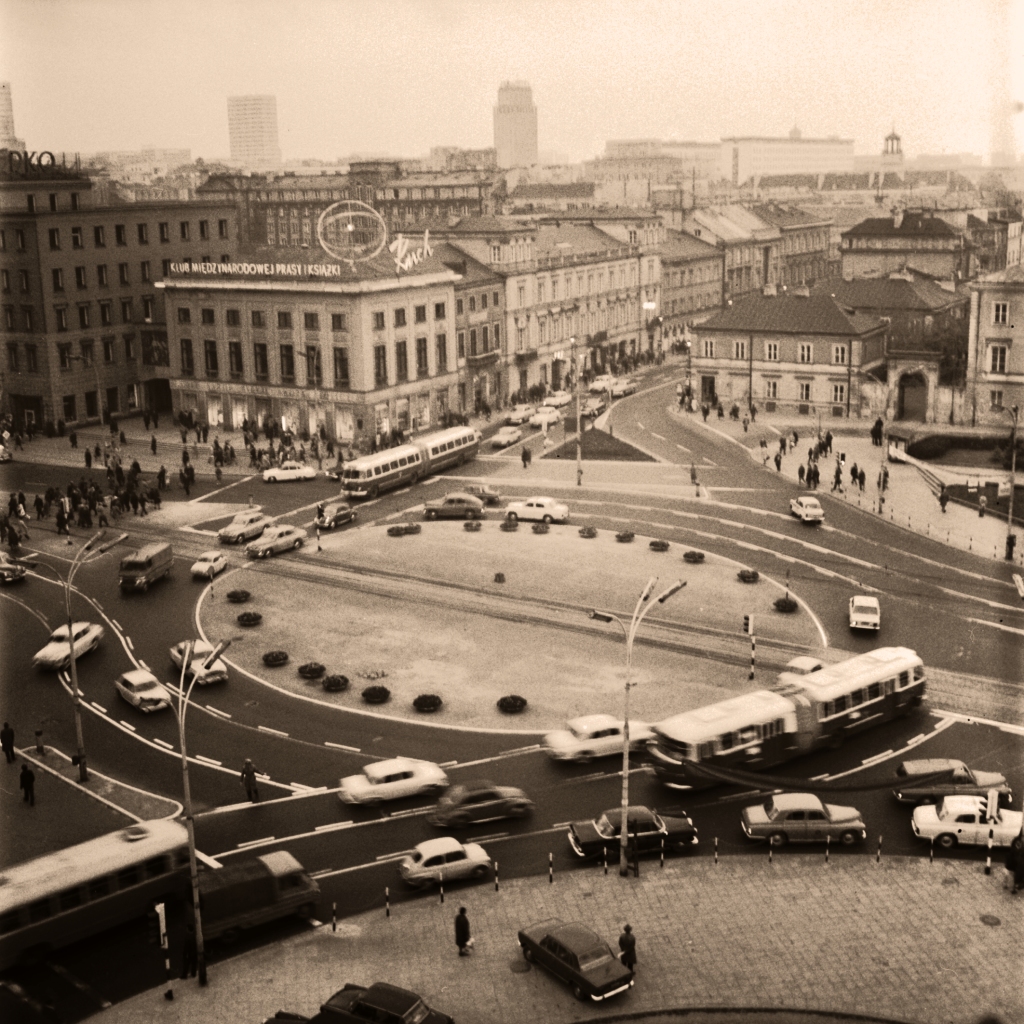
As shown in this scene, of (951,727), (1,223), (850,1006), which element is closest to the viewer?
(850,1006)

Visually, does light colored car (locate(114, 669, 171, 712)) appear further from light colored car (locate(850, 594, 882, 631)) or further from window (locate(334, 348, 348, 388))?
window (locate(334, 348, 348, 388))

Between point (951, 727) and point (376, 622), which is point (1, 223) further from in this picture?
point (951, 727)

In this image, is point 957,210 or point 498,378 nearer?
point 498,378

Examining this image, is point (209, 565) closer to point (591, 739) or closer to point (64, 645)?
point (64, 645)

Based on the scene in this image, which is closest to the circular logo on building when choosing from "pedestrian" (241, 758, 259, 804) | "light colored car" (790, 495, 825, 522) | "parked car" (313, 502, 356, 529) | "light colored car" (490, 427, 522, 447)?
"light colored car" (490, 427, 522, 447)

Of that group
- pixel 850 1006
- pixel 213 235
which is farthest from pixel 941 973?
pixel 213 235

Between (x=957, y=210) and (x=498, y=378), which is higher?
(x=957, y=210)

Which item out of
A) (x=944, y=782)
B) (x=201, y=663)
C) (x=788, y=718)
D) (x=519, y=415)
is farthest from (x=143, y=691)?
(x=519, y=415)
